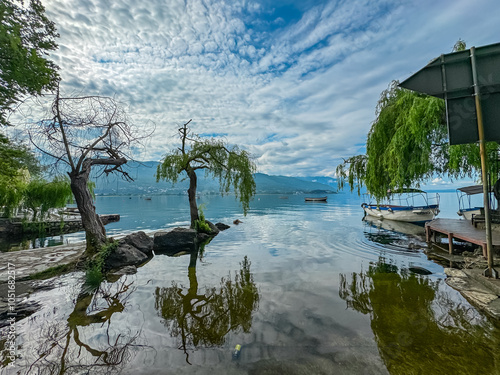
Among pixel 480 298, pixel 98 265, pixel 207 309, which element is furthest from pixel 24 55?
pixel 480 298

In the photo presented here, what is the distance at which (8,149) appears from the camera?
8.84m

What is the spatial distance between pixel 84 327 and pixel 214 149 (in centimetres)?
1349

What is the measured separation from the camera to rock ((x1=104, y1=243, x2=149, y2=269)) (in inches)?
372

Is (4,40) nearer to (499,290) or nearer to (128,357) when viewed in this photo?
(128,357)

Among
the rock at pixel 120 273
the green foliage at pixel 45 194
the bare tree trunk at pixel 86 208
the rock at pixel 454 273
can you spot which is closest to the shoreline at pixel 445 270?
the rock at pixel 454 273

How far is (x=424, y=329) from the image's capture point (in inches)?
180

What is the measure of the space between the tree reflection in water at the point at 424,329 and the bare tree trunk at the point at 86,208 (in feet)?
32.3

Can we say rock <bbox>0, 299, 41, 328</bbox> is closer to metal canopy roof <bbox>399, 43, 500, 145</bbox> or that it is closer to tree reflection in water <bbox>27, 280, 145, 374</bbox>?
tree reflection in water <bbox>27, 280, 145, 374</bbox>

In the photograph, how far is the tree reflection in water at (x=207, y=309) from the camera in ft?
15.2

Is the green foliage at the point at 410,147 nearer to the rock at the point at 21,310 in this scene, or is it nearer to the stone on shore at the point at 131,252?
the stone on shore at the point at 131,252

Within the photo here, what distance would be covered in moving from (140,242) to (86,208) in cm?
392

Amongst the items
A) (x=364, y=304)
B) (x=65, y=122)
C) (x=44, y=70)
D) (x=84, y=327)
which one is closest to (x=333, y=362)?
(x=364, y=304)

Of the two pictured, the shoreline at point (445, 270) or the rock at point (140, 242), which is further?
the rock at point (140, 242)

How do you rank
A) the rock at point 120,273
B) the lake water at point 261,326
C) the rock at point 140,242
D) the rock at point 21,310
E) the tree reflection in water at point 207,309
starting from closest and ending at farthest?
the lake water at point 261,326
the tree reflection in water at point 207,309
the rock at point 21,310
the rock at point 120,273
the rock at point 140,242
